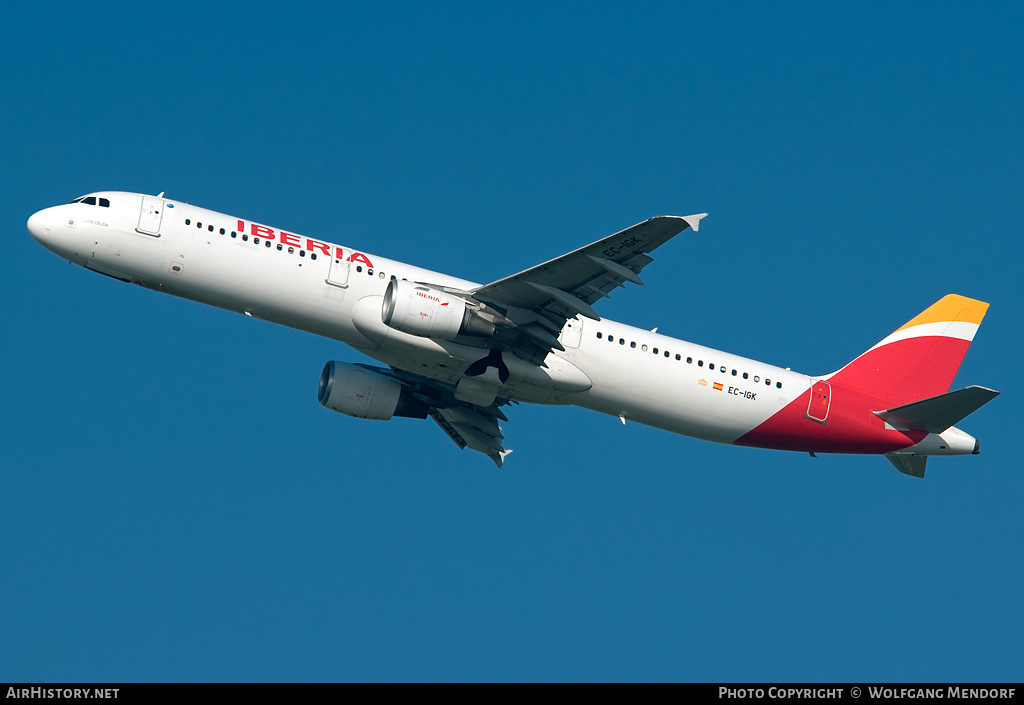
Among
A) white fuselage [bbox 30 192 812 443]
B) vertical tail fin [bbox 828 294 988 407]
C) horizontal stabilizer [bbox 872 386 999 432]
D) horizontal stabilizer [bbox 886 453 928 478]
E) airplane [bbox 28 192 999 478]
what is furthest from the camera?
vertical tail fin [bbox 828 294 988 407]

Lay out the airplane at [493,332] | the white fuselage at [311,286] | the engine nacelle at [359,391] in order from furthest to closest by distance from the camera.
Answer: the engine nacelle at [359,391] < the white fuselage at [311,286] < the airplane at [493,332]

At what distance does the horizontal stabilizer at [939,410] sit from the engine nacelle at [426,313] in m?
16.5

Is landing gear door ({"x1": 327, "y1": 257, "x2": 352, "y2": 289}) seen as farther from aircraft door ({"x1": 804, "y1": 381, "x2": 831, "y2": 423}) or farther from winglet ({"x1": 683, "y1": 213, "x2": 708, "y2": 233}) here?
aircraft door ({"x1": 804, "y1": 381, "x2": 831, "y2": 423})

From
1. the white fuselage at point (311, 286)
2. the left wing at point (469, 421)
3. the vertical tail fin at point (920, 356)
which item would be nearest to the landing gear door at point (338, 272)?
the white fuselage at point (311, 286)

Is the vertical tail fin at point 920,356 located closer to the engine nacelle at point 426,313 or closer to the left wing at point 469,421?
the left wing at point 469,421

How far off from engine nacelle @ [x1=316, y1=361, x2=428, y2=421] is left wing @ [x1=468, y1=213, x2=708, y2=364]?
21.6 ft

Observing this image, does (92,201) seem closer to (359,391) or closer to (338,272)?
(338,272)

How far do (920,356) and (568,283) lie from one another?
648 inches

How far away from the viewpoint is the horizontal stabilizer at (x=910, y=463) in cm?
3931

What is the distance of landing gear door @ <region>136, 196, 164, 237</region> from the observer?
3359 centimetres

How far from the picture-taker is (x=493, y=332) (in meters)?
33.6

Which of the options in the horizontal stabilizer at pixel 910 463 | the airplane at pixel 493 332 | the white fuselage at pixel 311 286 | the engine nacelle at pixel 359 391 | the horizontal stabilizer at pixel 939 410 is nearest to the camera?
the airplane at pixel 493 332

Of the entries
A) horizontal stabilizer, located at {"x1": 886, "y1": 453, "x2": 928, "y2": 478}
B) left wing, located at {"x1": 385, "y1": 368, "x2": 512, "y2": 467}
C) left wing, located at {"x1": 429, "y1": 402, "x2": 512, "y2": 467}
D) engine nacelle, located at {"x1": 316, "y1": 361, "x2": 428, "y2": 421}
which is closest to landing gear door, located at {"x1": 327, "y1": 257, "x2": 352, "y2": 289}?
engine nacelle, located at {"x1": 316, "y1": 361, "x2": 428, "y2": 421}
